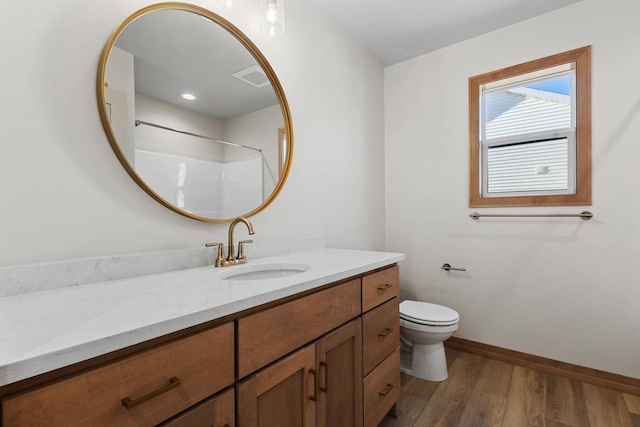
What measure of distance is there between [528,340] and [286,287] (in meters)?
2.11

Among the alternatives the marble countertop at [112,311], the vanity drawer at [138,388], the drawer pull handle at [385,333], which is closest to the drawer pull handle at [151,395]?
the vanity drawer at [138,388]

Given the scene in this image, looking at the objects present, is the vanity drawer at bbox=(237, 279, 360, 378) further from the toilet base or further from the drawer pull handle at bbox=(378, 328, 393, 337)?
the toilet base

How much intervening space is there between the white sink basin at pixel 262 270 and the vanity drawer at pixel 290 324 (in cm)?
23

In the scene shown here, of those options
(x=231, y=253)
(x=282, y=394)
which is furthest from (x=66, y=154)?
(x=282, y=394)

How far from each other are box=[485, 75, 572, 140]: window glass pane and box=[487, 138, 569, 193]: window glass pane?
0.12 metres

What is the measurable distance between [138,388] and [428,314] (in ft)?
5.79

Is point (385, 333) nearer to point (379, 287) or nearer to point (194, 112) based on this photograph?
point (379, 287)

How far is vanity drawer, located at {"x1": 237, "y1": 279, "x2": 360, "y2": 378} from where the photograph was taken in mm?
776

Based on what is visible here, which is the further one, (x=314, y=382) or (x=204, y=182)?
(x=204, y=182)

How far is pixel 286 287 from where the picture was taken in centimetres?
88

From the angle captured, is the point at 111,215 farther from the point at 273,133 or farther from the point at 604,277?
the point at 604,277

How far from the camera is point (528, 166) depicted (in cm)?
218

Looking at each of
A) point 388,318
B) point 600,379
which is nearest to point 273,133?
point 388,318

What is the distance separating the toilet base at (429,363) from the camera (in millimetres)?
1939
